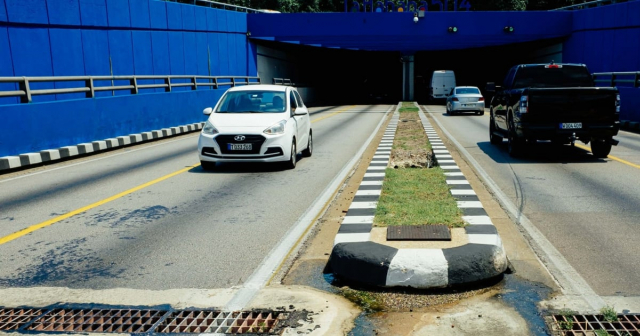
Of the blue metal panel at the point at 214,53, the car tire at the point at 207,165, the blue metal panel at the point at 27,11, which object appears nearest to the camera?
the car tire at the point at 207,165

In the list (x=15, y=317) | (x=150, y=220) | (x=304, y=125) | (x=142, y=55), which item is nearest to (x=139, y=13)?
(x=142, y=55)

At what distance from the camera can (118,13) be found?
1155 inches

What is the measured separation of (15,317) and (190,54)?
110ft

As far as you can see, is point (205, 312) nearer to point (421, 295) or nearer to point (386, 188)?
point (421, 295)

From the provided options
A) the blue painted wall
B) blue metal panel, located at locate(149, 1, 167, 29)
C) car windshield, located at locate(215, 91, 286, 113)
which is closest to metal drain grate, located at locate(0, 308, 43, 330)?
car windshield, located at locate(215, 91, 286, 113)

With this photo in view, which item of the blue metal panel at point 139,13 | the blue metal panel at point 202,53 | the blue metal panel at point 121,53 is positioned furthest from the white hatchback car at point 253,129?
the blue metal panel at point 202,53

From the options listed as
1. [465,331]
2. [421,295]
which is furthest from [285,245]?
[465,331]

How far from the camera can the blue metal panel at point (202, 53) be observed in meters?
38.1

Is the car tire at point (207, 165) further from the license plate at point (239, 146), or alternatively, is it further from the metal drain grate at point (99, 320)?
the metal drain grate at point (99, 320)

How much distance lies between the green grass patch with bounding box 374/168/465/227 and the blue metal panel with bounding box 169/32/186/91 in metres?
25.4

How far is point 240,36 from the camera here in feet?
147

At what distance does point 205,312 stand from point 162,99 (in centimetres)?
1877

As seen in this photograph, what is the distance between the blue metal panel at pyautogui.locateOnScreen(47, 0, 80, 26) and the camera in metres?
24.7

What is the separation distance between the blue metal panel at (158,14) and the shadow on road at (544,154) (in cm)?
2079
